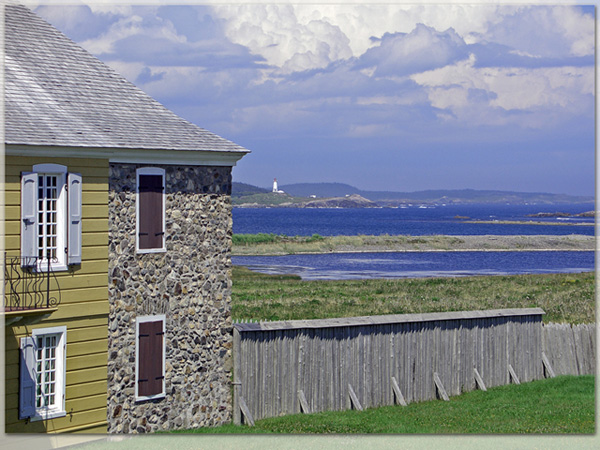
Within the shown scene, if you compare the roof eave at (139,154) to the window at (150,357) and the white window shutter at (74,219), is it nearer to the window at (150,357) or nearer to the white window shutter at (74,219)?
the white window shutter at (74,219)

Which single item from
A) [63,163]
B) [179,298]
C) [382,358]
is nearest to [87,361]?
[179,298]

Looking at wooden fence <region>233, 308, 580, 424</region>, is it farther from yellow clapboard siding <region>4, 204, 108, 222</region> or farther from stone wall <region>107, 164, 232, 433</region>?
yellow clapboard siding <region>4, 204, 108, 222</region>

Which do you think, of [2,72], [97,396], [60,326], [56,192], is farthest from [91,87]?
[97,396]

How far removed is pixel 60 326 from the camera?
15883 mm

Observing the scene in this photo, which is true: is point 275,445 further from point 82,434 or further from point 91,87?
point 91,87

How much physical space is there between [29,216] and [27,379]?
347 centimetres

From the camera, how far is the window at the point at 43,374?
15359mm

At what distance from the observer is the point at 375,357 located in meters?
19.5

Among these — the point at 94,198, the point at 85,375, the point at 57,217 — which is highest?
the point at 94,198

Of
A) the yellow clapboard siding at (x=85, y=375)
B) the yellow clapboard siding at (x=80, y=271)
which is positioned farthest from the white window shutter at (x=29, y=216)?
the yellow clapboard siding at (x=85, y=375)

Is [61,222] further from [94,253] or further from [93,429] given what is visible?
[93,429]

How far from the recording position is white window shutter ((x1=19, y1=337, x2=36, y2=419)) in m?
15.3

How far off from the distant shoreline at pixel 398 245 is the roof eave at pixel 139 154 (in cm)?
7650

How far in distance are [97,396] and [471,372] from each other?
1041 cm
